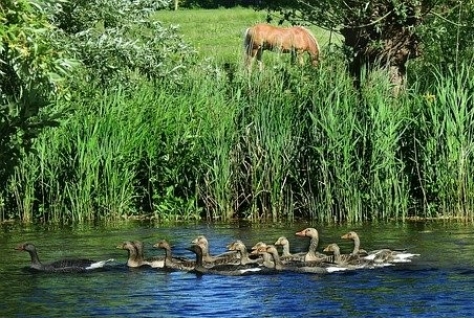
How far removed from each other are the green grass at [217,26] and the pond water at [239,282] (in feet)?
69.6

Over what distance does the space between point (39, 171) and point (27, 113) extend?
8.82 m

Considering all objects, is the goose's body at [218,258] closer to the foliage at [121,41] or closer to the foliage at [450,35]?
the foliage at [121,41]

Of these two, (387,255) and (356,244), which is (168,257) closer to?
(356,244)

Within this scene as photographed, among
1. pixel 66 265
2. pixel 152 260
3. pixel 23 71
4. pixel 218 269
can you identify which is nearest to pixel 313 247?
pixel 218 269

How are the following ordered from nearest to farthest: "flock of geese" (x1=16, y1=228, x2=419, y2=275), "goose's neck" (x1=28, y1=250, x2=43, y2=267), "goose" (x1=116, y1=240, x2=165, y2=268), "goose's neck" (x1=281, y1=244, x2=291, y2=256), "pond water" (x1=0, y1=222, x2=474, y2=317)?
"pond water" (x1=0, y1=222, x2=474, y2=317), "flock of geese" (x1=16, y1=228, x2=419, y2=275), "goose's neck" (x1=28, y1=250, x2=43, y2=267), "goose" (x1=116, y1=240, x2=165, y2=268), "goose's neck" (x1=281, y1=244, x2=291, y2=256)

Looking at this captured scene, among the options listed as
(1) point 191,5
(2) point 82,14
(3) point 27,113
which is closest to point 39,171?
(2) point 82,14

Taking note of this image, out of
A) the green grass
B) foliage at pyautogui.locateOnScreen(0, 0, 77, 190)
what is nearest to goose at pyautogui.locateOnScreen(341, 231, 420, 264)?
foliage at pyautogui.locateOnScreen(0, 0, 77, 190)

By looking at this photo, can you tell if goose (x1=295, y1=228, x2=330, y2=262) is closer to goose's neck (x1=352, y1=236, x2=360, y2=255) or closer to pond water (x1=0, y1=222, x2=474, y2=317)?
goose's neck (x1=352, y1=236, x2=360, y2=255)

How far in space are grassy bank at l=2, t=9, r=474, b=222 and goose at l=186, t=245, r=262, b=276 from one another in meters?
4.09

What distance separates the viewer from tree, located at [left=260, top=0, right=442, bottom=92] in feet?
75.9

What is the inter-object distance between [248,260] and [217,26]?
36215 mm

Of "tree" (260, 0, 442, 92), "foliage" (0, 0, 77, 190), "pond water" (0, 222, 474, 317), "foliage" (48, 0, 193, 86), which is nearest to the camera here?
"foliage" (0, 0, 77, 190)

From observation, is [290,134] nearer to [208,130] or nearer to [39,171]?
[208,130]

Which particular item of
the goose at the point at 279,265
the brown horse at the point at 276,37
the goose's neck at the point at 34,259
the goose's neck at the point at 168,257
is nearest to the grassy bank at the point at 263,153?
the goose at the point at 279,265
